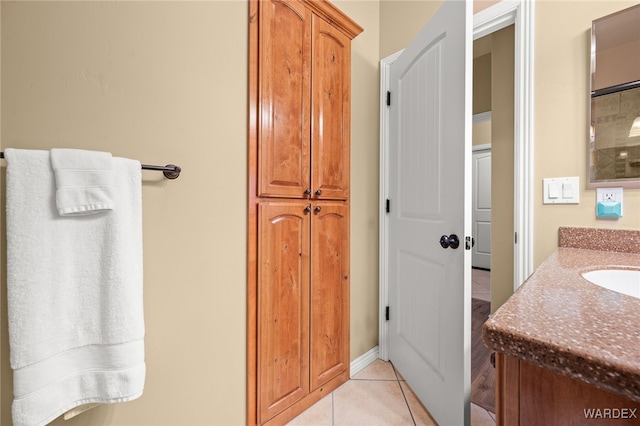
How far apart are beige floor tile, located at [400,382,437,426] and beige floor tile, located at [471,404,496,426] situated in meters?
0.22

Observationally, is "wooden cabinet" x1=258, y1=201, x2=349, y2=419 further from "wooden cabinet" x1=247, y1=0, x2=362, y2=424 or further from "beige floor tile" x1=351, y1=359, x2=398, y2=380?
"beige floor tile" x1=351, y1=359, x2=398, y2=380

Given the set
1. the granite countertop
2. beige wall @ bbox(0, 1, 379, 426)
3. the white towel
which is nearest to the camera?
the granite countertop

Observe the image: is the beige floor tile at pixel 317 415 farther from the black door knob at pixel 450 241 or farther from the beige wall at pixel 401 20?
the beige wall at pixel 401 20

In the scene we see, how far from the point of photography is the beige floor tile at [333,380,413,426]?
1.36 metres

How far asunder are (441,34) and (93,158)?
151cm

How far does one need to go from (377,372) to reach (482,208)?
3.79 metres

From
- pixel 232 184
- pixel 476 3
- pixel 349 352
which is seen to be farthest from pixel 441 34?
pixel 349 352

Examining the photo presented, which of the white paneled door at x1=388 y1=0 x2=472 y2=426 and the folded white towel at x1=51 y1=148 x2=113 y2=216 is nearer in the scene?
the folded white towel at x1=51 y1=148 x2=113 y2=216

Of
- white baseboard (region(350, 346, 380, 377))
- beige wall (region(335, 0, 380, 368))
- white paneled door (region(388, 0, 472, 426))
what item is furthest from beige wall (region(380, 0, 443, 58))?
white baseboard (region(350, 346, 380, 377))

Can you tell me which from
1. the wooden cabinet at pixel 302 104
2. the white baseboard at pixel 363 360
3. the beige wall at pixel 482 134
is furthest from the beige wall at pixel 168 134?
the beige wall at pixel 482 134

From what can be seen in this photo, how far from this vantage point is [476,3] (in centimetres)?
150

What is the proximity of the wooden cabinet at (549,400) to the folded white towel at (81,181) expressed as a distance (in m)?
1.00

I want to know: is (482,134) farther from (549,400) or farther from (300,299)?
(549,400)

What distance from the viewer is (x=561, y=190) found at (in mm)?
1222
